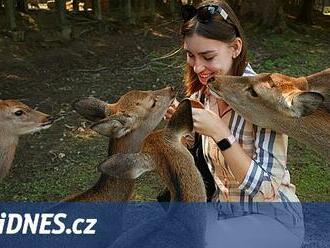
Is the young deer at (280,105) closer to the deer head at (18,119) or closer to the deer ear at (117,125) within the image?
the deer ear at (117,125)

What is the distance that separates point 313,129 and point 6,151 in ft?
8.35

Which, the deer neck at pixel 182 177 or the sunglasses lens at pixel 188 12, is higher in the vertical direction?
the sunglasses lens at pixel 188 12

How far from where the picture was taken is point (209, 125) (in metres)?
2.50

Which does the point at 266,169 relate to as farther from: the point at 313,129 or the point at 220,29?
the point at 220,29

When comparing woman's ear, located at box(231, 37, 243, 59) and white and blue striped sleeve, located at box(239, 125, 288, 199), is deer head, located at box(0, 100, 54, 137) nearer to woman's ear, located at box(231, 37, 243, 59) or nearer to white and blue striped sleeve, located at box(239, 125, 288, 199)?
woman's ear, located at box(231, 37, 243, 59)

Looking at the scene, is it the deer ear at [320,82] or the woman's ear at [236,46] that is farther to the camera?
the deer ear at [320,82]

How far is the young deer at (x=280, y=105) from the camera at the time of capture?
8.86 feet

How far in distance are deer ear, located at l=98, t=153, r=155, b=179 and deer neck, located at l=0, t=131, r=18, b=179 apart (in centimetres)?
238

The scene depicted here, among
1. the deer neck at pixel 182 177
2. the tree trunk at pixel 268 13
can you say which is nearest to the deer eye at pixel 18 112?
the deer neck at pixel 182 177

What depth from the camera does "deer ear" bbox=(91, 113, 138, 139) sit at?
120 inches

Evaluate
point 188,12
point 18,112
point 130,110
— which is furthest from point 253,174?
point 18,112

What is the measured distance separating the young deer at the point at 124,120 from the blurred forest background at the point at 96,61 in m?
1.49

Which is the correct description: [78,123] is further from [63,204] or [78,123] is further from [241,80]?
[241,80]

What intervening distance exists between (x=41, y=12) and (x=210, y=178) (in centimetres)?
810
